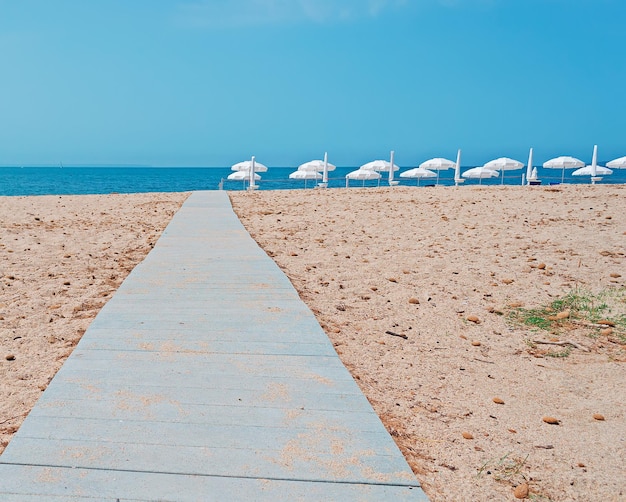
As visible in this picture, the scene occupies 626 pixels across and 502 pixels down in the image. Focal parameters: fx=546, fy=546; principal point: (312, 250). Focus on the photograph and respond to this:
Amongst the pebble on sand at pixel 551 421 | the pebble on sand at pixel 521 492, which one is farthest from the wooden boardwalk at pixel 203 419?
the pebble on sand at pixel 551 421

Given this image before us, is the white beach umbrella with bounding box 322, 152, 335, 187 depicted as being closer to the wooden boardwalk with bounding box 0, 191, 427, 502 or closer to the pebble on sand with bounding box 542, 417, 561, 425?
the wooden boardwalk with bounding box 0, 191, 427, 502

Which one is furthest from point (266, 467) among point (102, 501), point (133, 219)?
point (133, 219)

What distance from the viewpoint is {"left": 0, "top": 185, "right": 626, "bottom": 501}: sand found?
3033 millimetres

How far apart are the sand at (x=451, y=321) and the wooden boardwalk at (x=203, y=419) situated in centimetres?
27

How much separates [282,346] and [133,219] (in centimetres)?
860

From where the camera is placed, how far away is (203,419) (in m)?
2.96

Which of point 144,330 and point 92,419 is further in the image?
point 144,330

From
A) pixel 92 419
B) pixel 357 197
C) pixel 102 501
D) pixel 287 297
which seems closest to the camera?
pixel 102 501

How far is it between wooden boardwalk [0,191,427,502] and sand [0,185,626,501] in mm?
272

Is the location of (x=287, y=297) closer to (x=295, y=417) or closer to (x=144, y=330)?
(x=144, y=330)

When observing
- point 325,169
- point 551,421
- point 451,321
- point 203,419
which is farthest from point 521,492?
point 325,169

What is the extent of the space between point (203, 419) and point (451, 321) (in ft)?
9.95

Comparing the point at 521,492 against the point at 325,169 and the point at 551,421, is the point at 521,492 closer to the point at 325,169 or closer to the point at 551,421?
the point at 551,421

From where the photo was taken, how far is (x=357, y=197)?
1619cm
